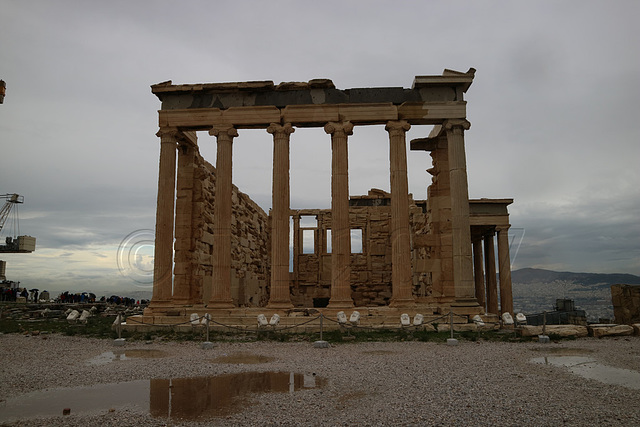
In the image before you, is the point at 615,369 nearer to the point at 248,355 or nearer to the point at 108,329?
the point at 248,355

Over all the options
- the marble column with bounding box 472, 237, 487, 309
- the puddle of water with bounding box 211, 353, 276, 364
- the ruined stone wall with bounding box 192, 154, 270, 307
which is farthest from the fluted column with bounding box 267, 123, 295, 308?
the marble column with bounding box 472, 237, 487, 309

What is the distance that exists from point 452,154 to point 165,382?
1439 cm

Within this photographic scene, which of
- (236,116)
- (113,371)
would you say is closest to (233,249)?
(236,116)

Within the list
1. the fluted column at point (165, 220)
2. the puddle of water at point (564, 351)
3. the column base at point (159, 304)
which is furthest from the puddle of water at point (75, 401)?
the fluted column at point (165, 220)

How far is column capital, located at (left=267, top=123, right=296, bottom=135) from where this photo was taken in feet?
63.2

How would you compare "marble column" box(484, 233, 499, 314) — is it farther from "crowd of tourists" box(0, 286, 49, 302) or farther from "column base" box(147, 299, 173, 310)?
"crowd of tourists" box(0, 286, 49, 302)

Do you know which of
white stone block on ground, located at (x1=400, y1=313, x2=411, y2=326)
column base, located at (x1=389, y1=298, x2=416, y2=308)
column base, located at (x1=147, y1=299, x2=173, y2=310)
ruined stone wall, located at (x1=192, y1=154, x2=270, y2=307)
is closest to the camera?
white stone block on ground, located at (x1=400, y1=313, x2=411, y2=326)

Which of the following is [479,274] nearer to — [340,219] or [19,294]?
[340,219]

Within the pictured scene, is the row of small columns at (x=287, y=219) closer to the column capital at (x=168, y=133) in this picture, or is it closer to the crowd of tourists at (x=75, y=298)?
the column capital at (x=168, y=133)

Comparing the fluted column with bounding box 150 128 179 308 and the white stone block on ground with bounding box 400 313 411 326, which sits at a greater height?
the fluted column with bounding box 150 128 179 308

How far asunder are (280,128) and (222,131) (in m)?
2.42

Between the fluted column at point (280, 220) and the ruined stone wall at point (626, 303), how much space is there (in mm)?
15094

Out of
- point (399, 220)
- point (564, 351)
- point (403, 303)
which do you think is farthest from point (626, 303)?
point (564, 351)

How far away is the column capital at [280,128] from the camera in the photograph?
19250 millimetres
